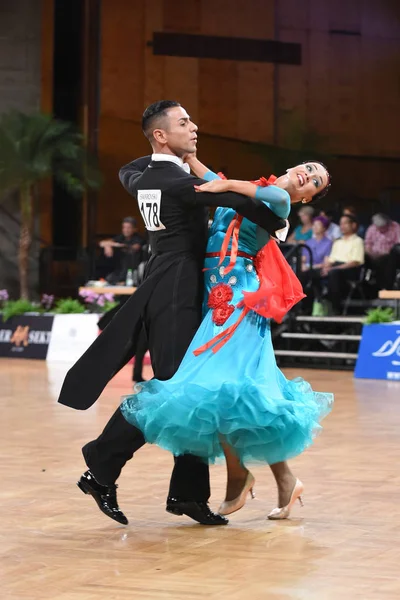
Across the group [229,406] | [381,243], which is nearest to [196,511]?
[229,406]

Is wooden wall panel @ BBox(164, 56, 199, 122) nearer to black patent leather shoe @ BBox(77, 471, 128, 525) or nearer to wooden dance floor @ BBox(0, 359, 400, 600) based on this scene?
wooden dance floor @ BBox(0, 359, 400, 600)

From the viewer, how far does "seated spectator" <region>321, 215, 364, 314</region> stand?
12.6 meters

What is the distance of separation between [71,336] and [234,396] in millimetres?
9575

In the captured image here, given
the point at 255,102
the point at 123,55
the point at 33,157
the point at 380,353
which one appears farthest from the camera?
the point at 255,102

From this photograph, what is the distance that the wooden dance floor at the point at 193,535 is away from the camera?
3.43 m

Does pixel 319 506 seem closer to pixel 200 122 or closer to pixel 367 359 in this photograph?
pixel 367 359

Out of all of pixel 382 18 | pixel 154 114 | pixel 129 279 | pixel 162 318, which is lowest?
pixel 129 279

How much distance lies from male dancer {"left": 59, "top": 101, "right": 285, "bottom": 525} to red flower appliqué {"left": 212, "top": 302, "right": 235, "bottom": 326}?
10 centimetres

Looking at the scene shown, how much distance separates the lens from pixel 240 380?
4168 millimetres

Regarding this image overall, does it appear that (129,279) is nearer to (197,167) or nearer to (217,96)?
(217,96)

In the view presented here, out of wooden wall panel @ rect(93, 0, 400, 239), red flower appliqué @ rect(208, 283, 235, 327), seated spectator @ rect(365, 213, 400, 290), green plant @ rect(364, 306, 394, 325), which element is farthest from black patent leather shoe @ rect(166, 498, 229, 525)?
wooden wall panel @ rect(93, 0, 400, 239)

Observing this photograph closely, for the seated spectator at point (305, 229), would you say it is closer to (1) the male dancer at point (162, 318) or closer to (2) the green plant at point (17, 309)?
(2) the green plant at point (17, 309)

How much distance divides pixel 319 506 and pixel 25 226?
12.5 m

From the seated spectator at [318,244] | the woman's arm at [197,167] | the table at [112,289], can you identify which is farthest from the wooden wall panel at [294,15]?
the woman's arm at [197,167]
